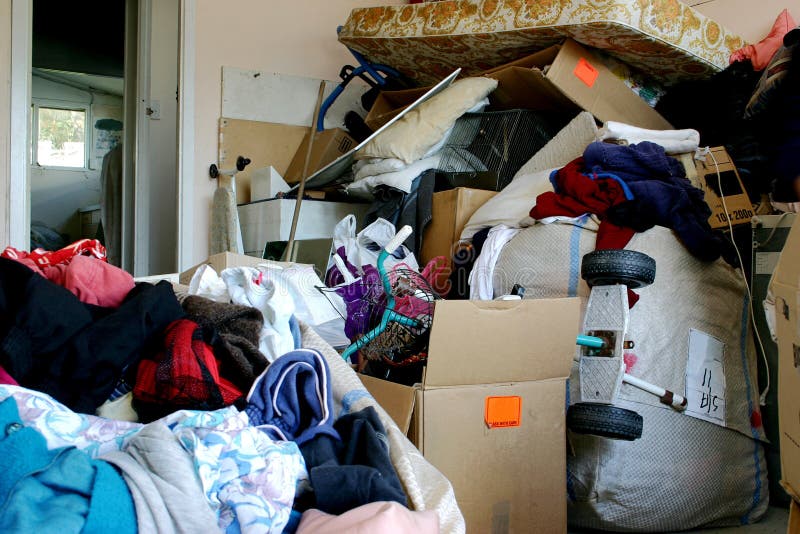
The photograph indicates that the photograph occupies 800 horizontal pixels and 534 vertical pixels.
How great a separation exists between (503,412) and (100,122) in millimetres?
5977

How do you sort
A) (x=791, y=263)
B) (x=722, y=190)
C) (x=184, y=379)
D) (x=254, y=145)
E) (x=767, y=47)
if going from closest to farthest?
(x=184, y=379) → (x=791, y=263) → (x=722, y=190) → (x=767, y=47) → (x=254, y=145)

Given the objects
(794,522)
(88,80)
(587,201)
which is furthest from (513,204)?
(88,80)

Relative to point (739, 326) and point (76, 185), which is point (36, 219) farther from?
point (739, 326)

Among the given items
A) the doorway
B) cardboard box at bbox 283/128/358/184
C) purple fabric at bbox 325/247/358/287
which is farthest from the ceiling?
purple fabric at bbox 325/247/358/287

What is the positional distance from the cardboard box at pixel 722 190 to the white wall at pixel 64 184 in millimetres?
5537

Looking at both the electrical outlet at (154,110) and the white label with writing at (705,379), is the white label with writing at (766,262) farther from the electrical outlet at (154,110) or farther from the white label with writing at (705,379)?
the electrical outlet at (154,110)

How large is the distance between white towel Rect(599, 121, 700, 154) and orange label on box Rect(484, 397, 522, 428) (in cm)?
112

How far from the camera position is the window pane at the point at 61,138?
20.1 feet

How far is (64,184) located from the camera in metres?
6.19

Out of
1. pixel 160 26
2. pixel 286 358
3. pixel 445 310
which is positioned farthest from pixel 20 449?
pixel 160 26

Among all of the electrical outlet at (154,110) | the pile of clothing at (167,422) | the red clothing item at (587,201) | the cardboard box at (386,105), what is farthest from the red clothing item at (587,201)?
the electrical outlet at (154,110)

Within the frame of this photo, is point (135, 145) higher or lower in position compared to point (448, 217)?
higher

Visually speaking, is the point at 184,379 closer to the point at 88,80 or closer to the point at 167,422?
the point at 167,422

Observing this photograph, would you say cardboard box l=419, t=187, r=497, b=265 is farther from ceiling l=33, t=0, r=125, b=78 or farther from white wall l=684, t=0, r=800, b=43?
ceiling l=33, t=0, r=125, b=78
